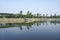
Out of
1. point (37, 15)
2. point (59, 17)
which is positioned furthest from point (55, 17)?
point (37, 15)

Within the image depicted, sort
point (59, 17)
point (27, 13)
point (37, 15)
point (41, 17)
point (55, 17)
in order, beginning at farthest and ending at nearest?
point (59, 17) → point (55, 17) → point (41, 17) → point (37, 15) → point (27, 13)

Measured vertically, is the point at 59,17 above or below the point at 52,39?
below

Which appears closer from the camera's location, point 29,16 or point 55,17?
point 29,16

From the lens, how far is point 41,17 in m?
67.1

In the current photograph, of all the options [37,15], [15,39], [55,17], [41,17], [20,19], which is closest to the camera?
[15,39]

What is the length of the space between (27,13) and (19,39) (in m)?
38.6

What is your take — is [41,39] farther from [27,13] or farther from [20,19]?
[27,13]

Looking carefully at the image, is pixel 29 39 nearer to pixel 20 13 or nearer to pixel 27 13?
pixel 20 13

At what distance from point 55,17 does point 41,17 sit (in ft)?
39.3

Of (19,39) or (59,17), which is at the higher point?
(19,39)

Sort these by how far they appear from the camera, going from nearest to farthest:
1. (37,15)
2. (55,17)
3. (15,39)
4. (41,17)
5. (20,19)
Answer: (15,39) < (20,19) < (37,15) < (41,17) < (55,17)

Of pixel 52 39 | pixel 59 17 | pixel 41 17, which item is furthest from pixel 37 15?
pixel 52 39

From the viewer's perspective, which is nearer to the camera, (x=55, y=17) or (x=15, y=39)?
(x=15, y=39)

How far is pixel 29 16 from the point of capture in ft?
159
